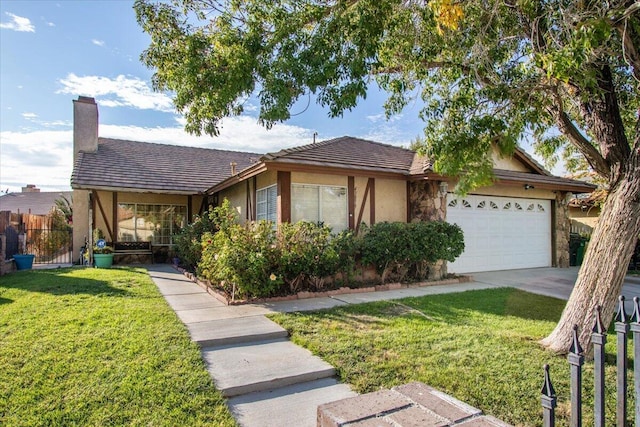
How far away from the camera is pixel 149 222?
16.0 meters

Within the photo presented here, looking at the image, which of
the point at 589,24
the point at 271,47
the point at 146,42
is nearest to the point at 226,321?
the point at 271,47

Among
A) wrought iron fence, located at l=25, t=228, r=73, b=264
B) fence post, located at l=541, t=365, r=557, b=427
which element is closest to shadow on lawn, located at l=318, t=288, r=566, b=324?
fence post, located at l=541, t=365, r=557, b=427

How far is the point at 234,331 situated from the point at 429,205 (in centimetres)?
741

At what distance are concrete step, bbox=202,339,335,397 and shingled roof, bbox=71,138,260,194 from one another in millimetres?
8572

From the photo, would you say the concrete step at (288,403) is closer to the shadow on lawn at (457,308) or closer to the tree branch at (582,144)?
the shadow on lawn at (457,308)

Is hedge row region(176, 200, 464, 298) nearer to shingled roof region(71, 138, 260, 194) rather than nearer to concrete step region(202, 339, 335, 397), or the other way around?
concrete step region(202, 339, 335, 397)

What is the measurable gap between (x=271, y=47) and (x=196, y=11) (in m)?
1.60

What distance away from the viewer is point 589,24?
371cm

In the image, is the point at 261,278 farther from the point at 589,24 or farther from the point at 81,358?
the point at 589,24

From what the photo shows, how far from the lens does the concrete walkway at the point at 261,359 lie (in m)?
3.55

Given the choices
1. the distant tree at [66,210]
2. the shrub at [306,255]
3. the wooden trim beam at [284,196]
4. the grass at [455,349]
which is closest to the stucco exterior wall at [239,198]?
the wooden trim beam at [284,196]

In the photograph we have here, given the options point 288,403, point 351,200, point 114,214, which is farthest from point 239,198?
point 288,403

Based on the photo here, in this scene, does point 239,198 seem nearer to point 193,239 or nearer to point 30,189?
point 193,239

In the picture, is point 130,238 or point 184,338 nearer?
point 184,338
